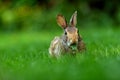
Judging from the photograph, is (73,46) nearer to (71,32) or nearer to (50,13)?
(71,32)

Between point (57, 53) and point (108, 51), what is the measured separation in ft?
2.77

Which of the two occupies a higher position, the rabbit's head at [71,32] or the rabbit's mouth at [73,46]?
the rabbit's head at [71,32]

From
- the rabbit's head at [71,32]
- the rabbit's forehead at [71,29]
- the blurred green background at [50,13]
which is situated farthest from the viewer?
the blurred green background at [50,13]

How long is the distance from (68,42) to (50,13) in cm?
1231

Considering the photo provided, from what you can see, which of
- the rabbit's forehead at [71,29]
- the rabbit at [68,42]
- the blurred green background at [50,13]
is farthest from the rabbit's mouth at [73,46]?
the blurred green background at [50,13]

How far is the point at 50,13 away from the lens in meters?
20.8

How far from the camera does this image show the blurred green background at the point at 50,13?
2047 cm

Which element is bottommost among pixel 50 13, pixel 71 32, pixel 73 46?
pixel 73 46

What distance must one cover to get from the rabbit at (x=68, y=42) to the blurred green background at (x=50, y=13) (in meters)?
11.2

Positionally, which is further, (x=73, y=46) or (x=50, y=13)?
(x=50, y=13)

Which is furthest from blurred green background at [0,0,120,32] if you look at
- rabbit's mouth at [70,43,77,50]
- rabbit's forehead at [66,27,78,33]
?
rabbit's mouth at [70,43,77,50]

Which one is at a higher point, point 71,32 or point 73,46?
point 71,32

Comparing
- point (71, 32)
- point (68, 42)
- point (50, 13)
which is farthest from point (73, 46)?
point (50, 13)

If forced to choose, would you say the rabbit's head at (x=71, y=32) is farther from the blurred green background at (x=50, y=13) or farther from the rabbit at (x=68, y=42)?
the blurred green background at (x=50, y=13)
